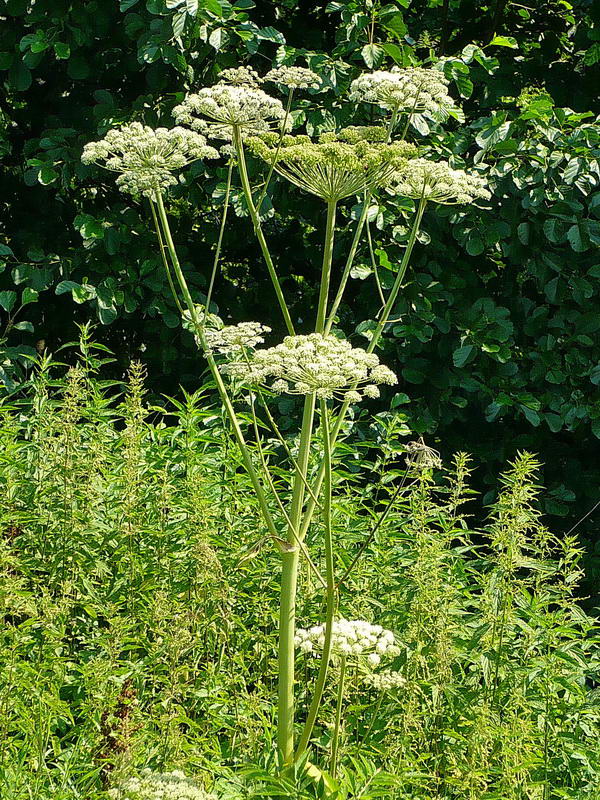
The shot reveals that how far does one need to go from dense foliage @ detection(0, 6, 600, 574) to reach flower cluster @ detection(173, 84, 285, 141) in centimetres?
190

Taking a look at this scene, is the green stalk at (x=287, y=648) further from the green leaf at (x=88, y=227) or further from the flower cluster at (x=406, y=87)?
the green leaf at (x=88, y=227)

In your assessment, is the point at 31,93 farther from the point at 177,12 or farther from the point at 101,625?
the point at 101,625

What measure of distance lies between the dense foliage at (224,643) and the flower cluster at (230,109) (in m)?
1.05

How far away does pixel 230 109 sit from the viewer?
246 centimetres

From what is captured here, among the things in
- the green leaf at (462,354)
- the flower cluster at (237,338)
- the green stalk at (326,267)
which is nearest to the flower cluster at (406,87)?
the green stalk at (326,267)

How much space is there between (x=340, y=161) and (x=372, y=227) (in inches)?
109

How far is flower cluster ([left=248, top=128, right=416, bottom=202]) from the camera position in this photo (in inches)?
89.7

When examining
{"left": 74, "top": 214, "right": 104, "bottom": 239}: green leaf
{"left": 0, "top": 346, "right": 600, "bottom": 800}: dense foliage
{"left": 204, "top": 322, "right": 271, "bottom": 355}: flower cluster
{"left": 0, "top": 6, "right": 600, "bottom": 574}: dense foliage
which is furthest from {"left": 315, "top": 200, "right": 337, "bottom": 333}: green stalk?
{"left": 74, "top": 214, "right": 104, "bottom": 239}: green leaf

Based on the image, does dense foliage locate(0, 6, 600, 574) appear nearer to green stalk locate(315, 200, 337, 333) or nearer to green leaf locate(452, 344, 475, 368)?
green leaf locate(452, 344, 475, 368)

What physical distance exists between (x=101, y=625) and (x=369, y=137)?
206 cm

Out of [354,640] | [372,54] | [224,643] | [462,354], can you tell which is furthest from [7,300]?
[354,640]

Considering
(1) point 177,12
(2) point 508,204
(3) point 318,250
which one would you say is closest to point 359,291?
(3) point 318,250

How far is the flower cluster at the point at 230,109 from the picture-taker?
2451 millimetres

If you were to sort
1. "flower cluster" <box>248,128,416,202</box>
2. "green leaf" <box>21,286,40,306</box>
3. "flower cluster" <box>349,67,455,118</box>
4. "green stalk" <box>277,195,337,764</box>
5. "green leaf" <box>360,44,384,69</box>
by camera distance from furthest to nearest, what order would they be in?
"green leaf" <box>21,286,40,306</box>, "green leaf" <box>360,44,384,69</box>, "flower cluster" <box>349,67,455,118</box>, "green stalk" <box>277,195,337,764</box>, "flower cluster" <box>248,128,416,202</box>
